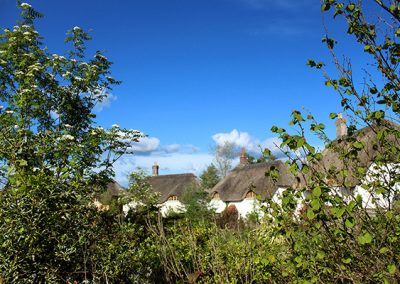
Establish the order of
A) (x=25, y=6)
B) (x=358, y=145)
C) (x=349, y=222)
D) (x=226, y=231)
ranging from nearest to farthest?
(x=349, y=222)
(x=358, y=145)
(x=226, y=231)
(x=25, y=6)

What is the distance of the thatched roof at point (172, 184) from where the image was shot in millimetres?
44938

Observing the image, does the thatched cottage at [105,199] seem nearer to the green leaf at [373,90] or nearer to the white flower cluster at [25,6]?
the green leaf at [373,90]

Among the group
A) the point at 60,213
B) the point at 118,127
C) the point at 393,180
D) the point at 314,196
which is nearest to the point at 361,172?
the point at 393,180

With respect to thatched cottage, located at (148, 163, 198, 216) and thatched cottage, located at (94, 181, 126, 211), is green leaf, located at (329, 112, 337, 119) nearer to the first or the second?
thatched cottage, located at (94, 181, 126, 211)

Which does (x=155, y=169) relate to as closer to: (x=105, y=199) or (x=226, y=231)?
(x=105, y=199)

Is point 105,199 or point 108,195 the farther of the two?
point 108,195

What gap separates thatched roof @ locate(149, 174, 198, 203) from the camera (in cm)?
4494

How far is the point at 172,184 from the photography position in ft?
153

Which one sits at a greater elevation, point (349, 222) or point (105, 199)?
point (105, 199)

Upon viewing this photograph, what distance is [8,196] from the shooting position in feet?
13.2

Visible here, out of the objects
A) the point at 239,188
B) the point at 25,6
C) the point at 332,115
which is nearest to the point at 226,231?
the point at 332,115

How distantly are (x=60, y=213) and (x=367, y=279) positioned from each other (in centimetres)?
320

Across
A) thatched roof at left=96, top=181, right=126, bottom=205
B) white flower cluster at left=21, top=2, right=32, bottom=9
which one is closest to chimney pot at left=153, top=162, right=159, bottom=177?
thatched roof at left=96, top=181, right=126, bottom=205

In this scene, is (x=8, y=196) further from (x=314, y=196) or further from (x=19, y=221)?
(x=314, y=196)
